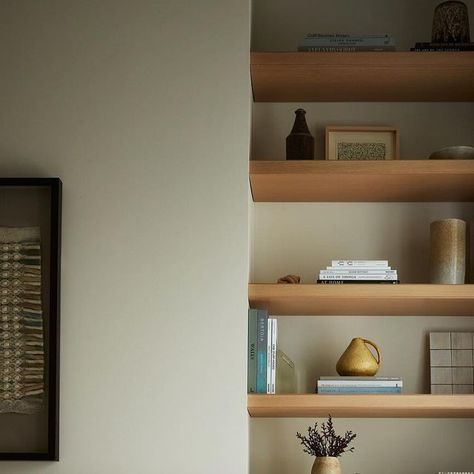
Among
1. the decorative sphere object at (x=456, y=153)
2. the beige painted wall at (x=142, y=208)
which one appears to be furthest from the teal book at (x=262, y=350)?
the decorative sphere object at (x=456, y=153)

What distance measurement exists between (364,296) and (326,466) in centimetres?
53

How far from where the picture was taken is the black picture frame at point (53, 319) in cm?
298

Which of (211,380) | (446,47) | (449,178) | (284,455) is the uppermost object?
(446,47)

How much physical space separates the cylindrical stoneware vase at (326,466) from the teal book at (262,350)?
28cm

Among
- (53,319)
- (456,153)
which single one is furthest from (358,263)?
(53,319)

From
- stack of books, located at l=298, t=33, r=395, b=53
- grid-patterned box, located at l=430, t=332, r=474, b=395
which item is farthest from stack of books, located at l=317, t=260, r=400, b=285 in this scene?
stack of books, located at l=298, t=33, r=395, b=53

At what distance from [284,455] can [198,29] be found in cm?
142

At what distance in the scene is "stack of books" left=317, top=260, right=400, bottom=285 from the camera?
321 centimetres

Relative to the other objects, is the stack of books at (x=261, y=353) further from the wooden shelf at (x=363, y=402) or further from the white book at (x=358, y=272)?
the white book at (x=358, y=272)

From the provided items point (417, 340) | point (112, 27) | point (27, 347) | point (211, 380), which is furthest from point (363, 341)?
point (112, 27)

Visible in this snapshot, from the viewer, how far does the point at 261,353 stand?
124 inches

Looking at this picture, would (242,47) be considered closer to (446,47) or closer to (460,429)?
(446,47)

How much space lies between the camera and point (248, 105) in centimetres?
318

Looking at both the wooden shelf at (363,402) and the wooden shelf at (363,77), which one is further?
the wooden shelf at (363,77)
